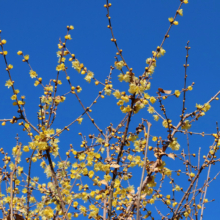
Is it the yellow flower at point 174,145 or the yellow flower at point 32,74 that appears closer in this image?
the yellow flower at point 174,145

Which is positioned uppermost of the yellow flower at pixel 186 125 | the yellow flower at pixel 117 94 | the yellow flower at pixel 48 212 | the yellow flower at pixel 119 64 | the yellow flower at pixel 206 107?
the yellow flower at pixel 119 64

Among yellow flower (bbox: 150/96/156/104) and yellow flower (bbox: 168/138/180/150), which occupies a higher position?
yellow flower (bbox: 150/96/156/104)

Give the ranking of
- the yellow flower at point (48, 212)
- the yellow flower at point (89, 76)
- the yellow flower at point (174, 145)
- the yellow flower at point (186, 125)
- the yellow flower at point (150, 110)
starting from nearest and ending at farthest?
the yellow flower at point (174, 145), the yellow flower at point (186, 125), the yellow flower at point (150, 110), the yellow flower at point (48, 212), the yellow flower at point (89, 76)

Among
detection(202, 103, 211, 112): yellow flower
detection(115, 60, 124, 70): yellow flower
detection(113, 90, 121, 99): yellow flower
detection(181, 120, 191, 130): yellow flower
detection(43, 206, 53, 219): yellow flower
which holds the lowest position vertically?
detection(43, 206, 53, 219): yellow flower

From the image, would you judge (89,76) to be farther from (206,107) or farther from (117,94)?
(206,107)

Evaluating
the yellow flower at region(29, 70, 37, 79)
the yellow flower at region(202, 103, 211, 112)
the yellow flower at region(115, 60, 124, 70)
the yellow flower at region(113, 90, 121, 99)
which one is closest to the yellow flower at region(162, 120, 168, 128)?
the yellow flower at region(202, 103, 211, 112)

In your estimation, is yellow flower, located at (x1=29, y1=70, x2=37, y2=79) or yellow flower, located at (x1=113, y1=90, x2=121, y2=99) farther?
yellow flower, located at (x1=29, y1=70, x2=37, y2=79)

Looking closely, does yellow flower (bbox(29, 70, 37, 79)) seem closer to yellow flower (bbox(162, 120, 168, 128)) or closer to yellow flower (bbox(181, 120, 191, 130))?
yellow flower (bbox(162, 120, 168, 128))

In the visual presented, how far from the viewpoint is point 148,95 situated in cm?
336

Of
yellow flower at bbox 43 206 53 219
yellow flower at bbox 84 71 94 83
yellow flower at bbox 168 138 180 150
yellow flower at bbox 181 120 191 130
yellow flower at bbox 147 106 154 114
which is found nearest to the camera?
yellow flower at bbox 168 138 180 150

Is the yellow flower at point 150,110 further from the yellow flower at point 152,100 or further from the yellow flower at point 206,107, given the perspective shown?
the yellow flower at point 206,107

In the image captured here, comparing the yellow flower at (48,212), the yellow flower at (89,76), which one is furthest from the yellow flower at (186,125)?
the yellow flower at (48,212)

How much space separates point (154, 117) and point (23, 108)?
163cm

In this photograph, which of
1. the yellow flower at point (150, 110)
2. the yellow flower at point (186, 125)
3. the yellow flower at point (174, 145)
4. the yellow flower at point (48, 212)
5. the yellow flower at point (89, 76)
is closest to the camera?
the yellow flower at point (174, 145)
